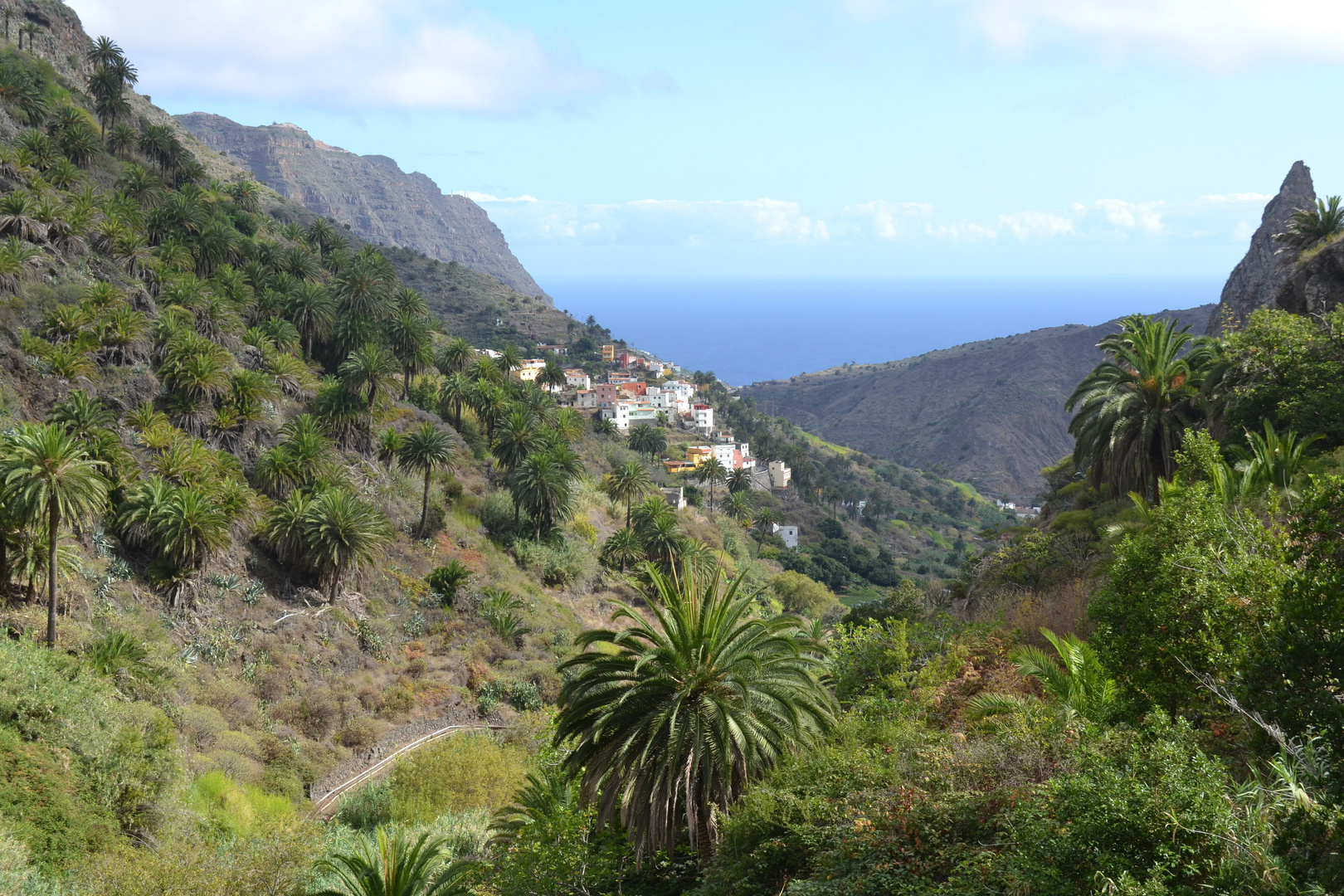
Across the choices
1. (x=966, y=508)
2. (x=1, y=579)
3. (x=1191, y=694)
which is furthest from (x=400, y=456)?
(x=966, y=508)

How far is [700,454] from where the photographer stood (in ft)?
422

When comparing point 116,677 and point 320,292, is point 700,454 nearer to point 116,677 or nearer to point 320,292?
point 320,292

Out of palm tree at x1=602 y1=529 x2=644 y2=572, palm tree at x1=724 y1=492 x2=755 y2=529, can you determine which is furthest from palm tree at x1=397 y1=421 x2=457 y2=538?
palm tree at x1=724 y1=492 x2=755 y2=529

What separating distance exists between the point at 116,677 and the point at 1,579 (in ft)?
17.5

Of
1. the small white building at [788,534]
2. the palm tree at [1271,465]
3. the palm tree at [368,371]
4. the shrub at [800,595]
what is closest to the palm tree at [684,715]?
the palm tree at [1271,465]

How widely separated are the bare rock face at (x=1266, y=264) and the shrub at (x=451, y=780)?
101ft

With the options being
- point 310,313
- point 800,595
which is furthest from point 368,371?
point 800,595

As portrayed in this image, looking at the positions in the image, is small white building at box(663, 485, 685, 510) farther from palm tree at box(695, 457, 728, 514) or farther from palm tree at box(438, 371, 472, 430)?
palm tree at box(438, 371, 472, 430)

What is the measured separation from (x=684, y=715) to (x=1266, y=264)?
267 feet

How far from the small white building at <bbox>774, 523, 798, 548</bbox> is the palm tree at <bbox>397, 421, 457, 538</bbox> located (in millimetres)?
63001

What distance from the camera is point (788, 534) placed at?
373 ft

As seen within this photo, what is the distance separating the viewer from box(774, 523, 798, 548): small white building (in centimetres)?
11206

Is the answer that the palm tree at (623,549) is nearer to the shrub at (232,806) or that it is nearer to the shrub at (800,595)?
the shrub at (800,595)

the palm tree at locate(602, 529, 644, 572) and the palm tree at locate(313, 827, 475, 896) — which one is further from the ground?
the palm tree at locate(313, 827, 475, 896)
